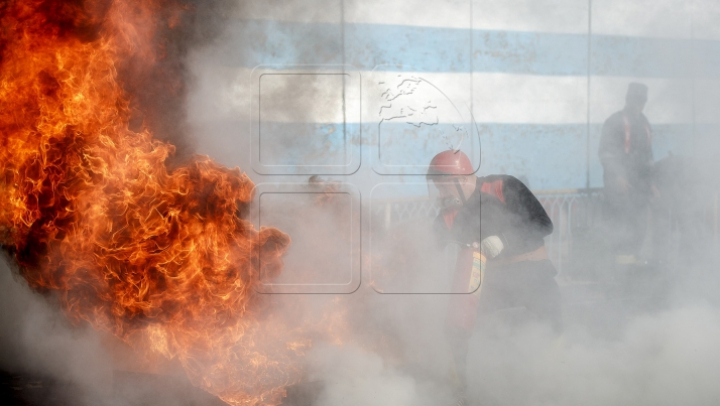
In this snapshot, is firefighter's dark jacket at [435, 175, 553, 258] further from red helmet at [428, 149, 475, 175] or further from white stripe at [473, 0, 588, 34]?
white stripe at [473, 0, 588, 34]

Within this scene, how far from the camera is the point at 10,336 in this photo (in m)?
3.63

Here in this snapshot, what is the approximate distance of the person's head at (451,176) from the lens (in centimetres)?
295

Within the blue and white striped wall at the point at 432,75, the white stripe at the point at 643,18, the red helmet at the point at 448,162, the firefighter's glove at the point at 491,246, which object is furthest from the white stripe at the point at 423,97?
the firefighter's glove at the point at 491,246

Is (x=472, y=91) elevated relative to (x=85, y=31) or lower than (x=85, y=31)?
lower

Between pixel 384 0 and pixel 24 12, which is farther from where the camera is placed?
pixel 24 12

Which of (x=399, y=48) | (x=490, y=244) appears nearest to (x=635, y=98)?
(x=490, y=244)

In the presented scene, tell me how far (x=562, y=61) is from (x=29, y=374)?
411 cm

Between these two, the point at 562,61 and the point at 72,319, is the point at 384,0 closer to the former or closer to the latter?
the point at 562,61

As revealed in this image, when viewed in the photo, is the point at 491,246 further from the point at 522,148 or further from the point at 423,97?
the point at 423,97

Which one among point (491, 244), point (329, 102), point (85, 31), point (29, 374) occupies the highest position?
point (85, 31)

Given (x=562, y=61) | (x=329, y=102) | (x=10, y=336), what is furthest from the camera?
(x=10, y=336)

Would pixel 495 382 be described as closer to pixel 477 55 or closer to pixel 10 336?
pixel 477 55

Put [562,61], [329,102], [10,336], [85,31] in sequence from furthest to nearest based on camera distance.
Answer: [10,336]
[85,31]
[562,61]
[329,102]

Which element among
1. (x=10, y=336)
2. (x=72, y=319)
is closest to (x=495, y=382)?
(x=72, y=319)
